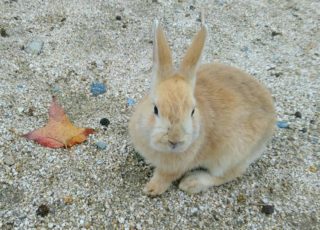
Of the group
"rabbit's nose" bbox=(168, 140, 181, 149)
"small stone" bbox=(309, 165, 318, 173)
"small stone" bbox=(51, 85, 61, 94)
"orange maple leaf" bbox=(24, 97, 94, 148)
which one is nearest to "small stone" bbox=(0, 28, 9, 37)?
"small stone" bbox=(51, 85, 61, 94)

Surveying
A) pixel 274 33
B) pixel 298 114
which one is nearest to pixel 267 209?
pixel 298 114

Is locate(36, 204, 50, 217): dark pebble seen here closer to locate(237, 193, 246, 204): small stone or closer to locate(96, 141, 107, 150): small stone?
locate(96, 141, 107, 150): small stone

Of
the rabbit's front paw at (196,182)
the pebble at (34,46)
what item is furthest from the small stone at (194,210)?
the pebble at (34,46)

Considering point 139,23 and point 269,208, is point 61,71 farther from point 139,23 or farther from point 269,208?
point 269,208

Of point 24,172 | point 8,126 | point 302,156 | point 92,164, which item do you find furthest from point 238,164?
point 8,126

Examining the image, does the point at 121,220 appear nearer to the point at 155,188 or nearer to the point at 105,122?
the point at 155,188

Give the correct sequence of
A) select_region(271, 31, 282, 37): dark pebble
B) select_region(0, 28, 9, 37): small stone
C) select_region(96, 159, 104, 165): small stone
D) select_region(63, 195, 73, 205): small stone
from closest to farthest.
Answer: select_region(63, 195, 73, 205): small stone → select_region(96, 159, 104, 165): small stone → select_region(0, 28, 9, 37): small stone → select_region(271, 31, 282, 37): dark pebble

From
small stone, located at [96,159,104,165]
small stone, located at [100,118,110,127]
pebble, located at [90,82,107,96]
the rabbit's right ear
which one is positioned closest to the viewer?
the rabbit's right ear
